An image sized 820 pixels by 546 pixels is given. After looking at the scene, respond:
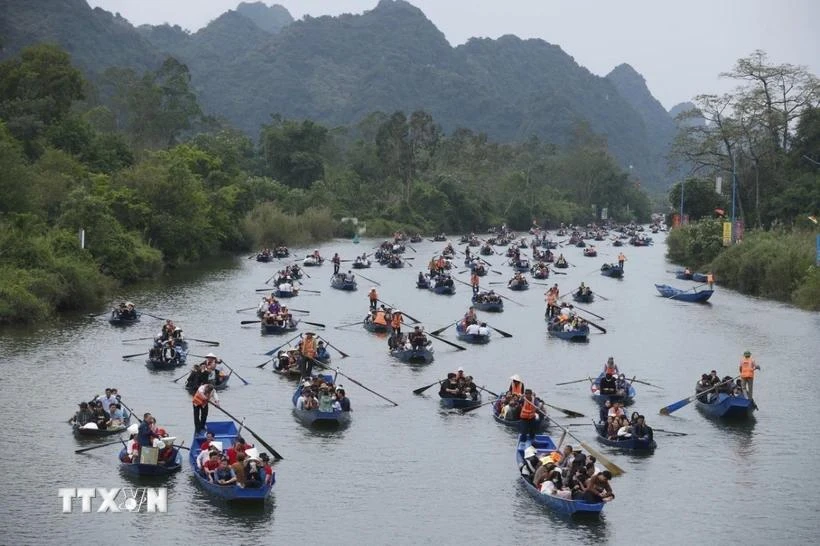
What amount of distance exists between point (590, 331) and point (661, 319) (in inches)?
278

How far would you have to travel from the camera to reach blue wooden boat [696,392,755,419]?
36969 millimetres

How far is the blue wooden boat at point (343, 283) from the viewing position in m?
74.7

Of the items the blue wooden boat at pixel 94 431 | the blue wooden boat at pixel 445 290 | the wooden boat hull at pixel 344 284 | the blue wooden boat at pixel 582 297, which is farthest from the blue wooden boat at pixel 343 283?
the blue wooden boat at pixel 94 431

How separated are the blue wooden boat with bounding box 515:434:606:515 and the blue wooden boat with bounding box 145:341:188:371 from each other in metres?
17.7

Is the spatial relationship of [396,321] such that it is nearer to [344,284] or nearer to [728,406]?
[728,406]

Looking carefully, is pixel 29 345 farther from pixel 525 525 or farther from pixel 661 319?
pixel 661 319

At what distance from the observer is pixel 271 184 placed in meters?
129

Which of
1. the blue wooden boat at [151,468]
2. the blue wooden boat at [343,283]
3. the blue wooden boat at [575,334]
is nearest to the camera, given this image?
the blue wooden boat at [151,468]

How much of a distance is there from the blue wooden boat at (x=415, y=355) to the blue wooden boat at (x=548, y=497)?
15.2 metres

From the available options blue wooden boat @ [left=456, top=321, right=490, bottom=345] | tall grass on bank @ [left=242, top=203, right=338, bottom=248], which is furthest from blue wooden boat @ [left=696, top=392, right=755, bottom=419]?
tall grass on bank @ [left=242, top=203, right=338, bottom=248]

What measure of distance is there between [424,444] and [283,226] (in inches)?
3271

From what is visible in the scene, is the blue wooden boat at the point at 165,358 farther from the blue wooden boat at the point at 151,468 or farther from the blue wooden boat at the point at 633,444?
the blue wooden boat at the point at 633,444

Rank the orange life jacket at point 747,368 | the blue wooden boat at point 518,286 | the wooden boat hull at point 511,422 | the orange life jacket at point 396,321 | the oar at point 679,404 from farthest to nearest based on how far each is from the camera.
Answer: the blue wooden boat at point 518,286 < the orange life jacket at point 396,321 < the oar at point 679,404 < the orange life jacket at point 747,368 < the wooden boat hull at point 511,422

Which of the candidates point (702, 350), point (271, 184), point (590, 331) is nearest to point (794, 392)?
point (702, 350)
